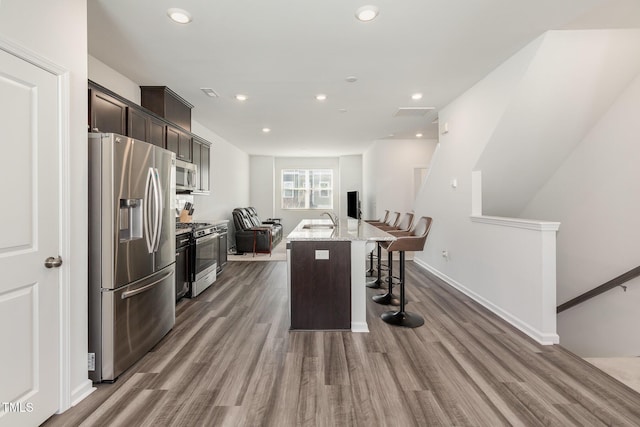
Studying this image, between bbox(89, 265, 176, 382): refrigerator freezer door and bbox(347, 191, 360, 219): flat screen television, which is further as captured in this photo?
bbox(347, 191, 360, 219): flat screen television

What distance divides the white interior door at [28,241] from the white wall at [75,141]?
0.10 meters

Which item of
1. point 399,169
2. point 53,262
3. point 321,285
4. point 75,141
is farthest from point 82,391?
point 399,169

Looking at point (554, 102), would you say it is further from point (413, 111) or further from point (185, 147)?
point (185, 147)

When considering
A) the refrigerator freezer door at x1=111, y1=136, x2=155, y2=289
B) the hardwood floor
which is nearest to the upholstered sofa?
the hardwood floor

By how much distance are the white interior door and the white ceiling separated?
1.10 metres

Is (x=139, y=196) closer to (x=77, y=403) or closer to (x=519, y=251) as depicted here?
(x=77, y=403)

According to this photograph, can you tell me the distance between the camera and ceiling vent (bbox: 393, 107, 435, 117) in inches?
189

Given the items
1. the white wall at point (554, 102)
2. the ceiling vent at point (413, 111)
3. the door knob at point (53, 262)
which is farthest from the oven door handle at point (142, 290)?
the ceiling vent at point (413, 111)

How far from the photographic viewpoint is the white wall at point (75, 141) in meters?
1.79

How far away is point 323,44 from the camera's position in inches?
111

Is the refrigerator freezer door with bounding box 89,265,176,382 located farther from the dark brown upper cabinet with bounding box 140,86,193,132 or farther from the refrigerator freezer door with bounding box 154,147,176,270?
the dark brown upper cabinet with bounding box 140,86,193,132

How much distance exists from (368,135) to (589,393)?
18.6 ft

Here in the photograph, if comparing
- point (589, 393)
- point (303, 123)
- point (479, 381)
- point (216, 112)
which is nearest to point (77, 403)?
point (479, 381)

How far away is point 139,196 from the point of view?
234 cm
